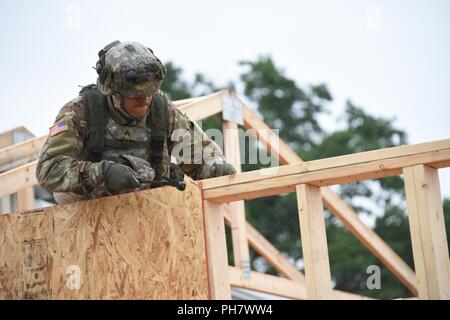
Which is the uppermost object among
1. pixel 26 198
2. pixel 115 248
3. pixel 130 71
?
pixel 130 71

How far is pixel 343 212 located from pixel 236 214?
1215 millimetres

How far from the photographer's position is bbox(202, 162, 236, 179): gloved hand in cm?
507

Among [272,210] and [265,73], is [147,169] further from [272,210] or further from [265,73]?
[265,73]

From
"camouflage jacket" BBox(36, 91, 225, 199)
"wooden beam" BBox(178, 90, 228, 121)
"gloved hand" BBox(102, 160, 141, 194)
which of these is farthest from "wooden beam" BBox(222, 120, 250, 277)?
"gloved hand" BBox(102, 160, 141, 194)

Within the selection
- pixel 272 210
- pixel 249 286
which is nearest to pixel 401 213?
pixel 272 210

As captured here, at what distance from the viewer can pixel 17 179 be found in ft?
20.4

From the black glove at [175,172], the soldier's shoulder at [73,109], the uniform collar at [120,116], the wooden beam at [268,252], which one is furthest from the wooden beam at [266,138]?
the soldier's shoulder at [73,109]

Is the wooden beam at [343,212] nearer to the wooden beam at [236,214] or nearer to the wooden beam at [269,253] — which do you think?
the wooden beam at [236,214]

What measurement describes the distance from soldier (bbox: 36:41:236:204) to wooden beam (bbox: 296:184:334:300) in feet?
2.66

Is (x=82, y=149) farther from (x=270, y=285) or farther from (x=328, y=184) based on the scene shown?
(x=270, y=285)

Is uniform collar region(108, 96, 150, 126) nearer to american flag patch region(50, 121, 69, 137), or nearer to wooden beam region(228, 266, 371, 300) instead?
american flag patch region(50, 121, 69, 137)

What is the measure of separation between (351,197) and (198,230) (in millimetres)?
16972

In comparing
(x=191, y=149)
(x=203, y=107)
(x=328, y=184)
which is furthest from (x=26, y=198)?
(x=328, y=184)

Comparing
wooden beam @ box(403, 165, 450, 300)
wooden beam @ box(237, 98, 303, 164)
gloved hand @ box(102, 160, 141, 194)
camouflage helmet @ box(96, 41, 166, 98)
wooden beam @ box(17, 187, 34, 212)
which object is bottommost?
wooden beam @ box(403, 165, 450, 300)
